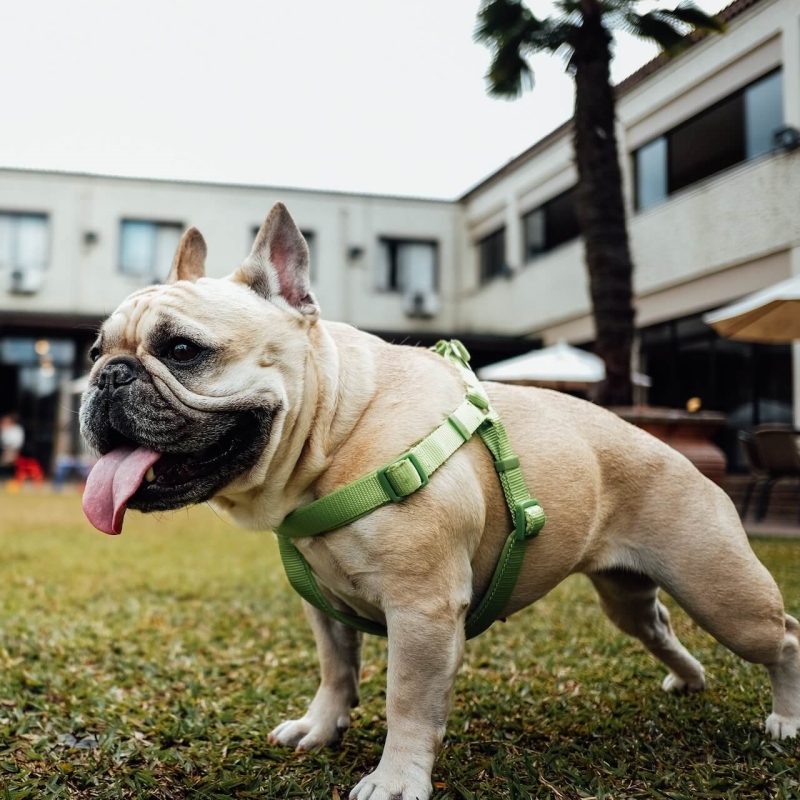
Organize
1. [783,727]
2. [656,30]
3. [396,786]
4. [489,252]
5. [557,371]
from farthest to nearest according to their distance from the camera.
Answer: [489,252] < [557,371] < [656,30] < [783,727] < [396,786]

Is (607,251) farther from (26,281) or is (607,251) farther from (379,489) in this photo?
(26,281)

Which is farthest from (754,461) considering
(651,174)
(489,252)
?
(489,252)

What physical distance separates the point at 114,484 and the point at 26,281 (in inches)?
920

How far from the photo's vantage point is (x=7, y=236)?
23.6 meters

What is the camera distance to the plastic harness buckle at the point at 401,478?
2.23 metres

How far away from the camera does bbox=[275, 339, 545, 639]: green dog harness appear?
225 centimetres

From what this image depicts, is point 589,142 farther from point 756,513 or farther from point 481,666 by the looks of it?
point 481,666

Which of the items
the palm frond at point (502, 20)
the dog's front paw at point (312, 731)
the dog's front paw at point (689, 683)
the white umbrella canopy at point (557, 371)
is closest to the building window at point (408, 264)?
the white umbrella canopy at point (557, 371)

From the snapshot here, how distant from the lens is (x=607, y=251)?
858 cm

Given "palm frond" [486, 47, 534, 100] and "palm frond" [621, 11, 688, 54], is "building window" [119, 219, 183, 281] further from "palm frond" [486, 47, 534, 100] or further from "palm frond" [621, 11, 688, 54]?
"palm frond" [621, 11, 688, 54]

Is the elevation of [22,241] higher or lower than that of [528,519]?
higher

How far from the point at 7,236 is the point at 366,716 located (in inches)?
950

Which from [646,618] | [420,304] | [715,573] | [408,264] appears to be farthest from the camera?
[408,264]

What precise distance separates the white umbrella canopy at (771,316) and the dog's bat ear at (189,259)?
172 inches
